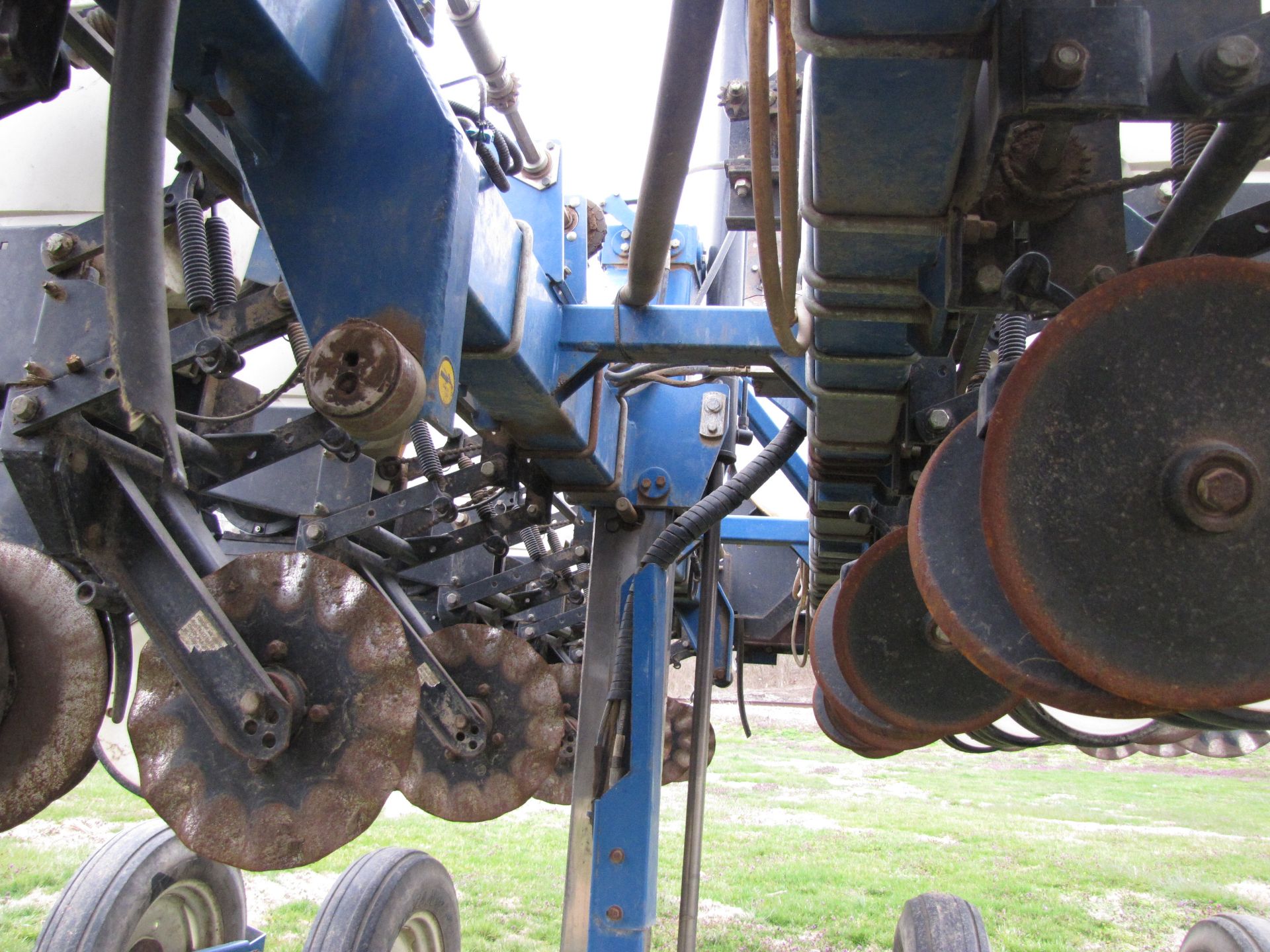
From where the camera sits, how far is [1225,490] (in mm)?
951

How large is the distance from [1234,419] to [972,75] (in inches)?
18.6

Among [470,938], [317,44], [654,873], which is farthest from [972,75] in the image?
[470,938]

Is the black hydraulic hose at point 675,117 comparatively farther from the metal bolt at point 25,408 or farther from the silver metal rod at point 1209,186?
the metal bolt at point 25,408

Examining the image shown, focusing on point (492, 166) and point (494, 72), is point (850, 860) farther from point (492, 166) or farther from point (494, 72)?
point (492, 166)

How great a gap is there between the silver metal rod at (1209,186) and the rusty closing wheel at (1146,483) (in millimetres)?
197

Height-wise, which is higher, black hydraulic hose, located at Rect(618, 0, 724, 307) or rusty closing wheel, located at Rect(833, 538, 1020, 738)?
black hydraulic hose, located at Rect(618, 0, 724, 307)

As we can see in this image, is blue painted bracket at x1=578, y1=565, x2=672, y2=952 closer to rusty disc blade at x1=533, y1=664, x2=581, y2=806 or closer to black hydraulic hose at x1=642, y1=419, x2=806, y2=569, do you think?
black hydraulic hose at x1=642, y1=419, x2=806, y2=569

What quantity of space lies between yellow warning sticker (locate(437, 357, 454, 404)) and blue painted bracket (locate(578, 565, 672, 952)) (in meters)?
1.43

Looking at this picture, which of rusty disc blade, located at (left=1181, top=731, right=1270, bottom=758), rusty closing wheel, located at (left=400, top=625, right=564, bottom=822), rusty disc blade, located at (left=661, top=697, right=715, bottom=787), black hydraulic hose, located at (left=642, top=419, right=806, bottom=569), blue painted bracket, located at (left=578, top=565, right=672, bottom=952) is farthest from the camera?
rusty disc blade, located at (left=661, top=697, right=715, bottom=787)

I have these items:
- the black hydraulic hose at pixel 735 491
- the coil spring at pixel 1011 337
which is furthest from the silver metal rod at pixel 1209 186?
the black hydraulic hose at pixel 735 491

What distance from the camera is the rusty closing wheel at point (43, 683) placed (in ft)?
5.73

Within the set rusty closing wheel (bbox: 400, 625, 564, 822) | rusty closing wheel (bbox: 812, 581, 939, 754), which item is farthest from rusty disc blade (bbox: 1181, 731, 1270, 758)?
rusty closing wheel (bbox: 400, 625, 564, 822)

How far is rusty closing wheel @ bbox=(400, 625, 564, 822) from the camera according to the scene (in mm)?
3789

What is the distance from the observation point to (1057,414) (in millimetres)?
1006
